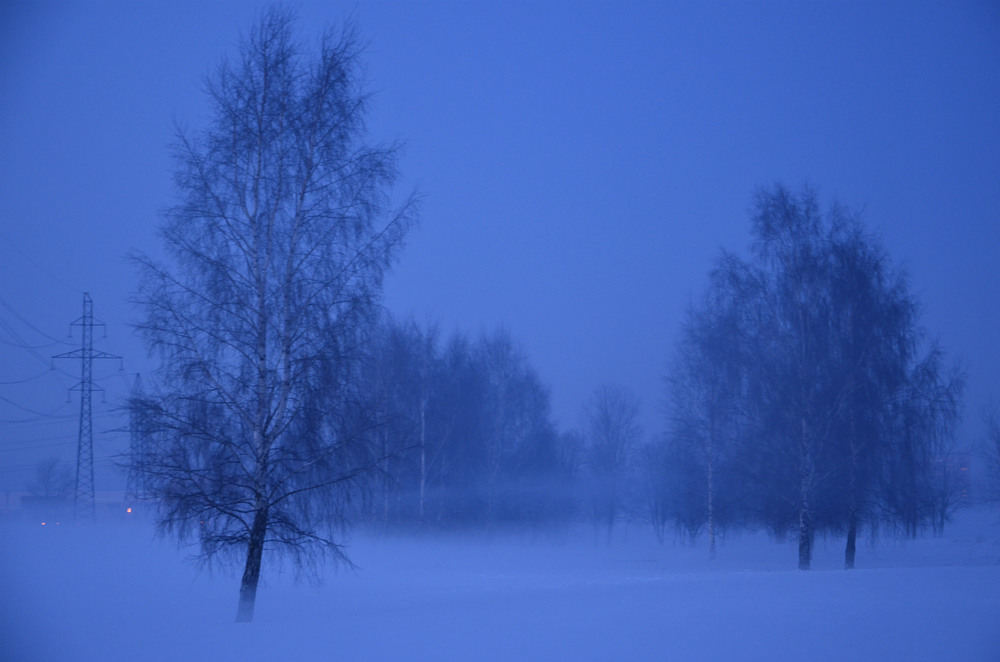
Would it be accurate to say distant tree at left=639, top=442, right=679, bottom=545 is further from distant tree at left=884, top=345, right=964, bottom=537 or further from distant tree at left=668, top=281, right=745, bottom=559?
distant tree at left=884, top=345, right=964, bottom=537

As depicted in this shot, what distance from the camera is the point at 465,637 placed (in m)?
8.63

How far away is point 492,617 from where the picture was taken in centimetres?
965

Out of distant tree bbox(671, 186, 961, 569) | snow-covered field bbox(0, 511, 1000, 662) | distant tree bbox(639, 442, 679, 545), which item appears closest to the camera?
snow-covered field bbox(0, 511, 1000, 662)

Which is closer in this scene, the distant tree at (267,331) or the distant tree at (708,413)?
the distant tree at (267,331)

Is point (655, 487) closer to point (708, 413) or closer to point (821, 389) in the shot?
point (708, 413)

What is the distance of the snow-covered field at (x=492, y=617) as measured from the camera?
816 centimetres

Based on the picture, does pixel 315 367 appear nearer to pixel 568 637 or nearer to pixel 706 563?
pixel 568 637

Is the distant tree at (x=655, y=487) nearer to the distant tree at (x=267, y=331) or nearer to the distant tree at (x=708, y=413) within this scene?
the distant tree at (x=708, y=413)

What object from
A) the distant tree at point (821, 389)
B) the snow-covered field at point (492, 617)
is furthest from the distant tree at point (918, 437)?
the snow-covered field at point (492, 617)

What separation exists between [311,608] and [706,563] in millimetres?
15475

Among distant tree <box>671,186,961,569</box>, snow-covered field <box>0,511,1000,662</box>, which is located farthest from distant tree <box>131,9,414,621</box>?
distant tree <box>671,186,961,569</box>

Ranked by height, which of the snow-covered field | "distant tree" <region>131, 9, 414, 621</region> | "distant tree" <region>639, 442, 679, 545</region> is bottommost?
"distant tree" <region>639, 442, 679, 545</region>

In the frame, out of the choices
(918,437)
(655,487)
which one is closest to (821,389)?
(918,437)

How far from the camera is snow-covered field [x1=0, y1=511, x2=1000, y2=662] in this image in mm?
8164
